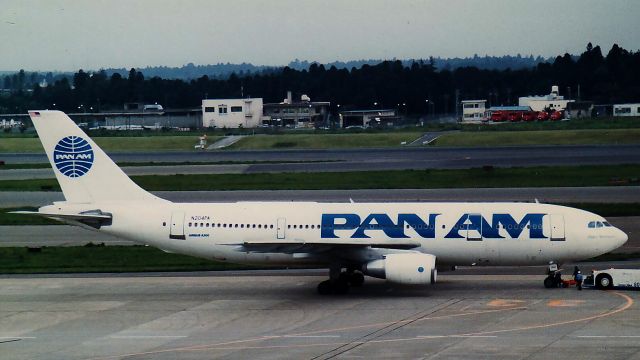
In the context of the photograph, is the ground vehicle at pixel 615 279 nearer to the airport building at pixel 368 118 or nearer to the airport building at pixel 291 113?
the airport building at pixel 368 118

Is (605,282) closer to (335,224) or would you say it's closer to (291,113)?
(335,224)

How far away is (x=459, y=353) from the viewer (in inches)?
1246

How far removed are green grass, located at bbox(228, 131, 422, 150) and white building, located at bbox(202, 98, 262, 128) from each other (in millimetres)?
36895

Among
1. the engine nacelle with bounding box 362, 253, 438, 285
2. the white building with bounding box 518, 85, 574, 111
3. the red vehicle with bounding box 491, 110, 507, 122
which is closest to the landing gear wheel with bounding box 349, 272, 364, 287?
the engine nacelle with bounding box 362, 253, 438, 285

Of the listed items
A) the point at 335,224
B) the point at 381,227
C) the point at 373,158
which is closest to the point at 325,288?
the point at 335,224

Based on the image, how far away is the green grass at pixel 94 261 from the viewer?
5100 centimetres

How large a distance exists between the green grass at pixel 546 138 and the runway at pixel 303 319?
72656 millimetres

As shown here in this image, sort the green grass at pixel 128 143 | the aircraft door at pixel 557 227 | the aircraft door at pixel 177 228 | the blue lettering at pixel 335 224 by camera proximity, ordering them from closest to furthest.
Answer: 1. the aircraft door at pixel 557 227
2. the blue lettering at pixel 335 224
3. the aircraft door at pixel 177 228
4. the green grass at pixel 128 143

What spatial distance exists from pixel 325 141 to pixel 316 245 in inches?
3463

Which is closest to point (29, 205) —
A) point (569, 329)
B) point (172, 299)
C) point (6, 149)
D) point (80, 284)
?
point (80, 284)

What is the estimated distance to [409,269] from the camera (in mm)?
41594

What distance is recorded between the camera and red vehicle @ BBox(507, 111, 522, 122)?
565 feet

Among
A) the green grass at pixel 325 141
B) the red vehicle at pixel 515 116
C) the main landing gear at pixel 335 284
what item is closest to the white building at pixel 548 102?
the red vehicle at pixel 515 116

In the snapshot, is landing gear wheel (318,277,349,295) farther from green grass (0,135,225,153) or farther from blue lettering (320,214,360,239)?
green grass (0,135,225,153)
